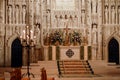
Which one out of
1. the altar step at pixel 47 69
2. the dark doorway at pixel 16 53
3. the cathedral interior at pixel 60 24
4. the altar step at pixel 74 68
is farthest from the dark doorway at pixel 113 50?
the dark doorway at pixel 16 53

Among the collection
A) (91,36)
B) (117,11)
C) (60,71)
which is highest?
(117,11)

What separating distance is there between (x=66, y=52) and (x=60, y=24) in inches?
122

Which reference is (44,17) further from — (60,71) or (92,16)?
(60,71)

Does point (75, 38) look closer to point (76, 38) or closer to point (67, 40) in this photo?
point (76, 38)

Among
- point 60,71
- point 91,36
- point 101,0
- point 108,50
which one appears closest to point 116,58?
point 108,50

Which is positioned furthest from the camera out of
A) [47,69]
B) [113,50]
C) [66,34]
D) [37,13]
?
[113,50]

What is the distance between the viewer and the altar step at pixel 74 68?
745 inches

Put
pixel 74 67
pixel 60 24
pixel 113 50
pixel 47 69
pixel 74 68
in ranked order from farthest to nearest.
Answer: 1. pixel 113 50
2. pixel 60 24
3. pixel 74 67
4. pixel 74 68
5. pixel 47 69

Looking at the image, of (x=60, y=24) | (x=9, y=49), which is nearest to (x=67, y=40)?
(x=60, y=24)

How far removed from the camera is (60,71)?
19000 mm

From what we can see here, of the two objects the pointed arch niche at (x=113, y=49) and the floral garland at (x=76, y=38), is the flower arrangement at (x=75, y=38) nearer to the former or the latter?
the floral garland at (x=76, y=38)

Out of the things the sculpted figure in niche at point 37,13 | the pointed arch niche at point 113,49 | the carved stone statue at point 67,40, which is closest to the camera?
the carved stone statue at point 67,40

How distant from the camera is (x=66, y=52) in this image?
891 inches

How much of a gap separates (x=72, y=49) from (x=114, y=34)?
4.39 m
